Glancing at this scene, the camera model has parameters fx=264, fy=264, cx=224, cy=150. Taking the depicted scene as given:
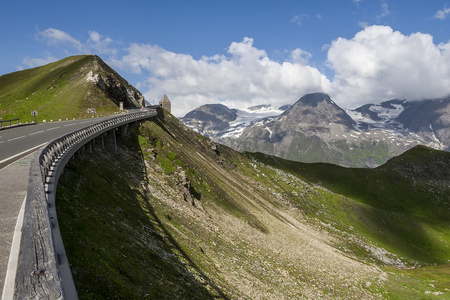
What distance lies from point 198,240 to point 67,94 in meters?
78.6

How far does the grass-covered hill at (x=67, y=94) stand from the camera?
78.1 meters

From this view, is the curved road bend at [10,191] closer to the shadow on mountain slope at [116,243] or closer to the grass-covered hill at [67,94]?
the shadow on mountain slope at [116,243]

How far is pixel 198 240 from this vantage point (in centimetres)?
2855

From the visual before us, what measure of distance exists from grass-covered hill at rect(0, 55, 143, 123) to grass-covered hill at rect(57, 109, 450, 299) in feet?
111

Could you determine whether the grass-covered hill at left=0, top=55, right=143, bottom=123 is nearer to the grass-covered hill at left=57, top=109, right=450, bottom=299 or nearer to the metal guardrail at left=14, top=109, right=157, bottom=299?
the grass-covered hill at left=57, top=109, right=450, bottom=299

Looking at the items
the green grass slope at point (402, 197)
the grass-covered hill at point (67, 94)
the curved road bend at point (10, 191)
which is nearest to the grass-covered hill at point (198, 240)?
the green grass slope at point (402, 197)

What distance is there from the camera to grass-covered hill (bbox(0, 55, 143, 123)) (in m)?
78.1

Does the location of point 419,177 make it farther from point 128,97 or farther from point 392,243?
point 128,97

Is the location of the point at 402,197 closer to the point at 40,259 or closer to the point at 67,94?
the point at 67,94

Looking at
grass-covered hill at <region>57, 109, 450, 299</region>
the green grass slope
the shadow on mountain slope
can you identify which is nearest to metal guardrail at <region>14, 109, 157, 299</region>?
the shadow on mountain slope

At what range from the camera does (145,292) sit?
1430 cm

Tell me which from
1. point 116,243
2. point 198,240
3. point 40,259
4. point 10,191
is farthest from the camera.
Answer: point 198,240

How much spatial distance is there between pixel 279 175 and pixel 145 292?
99543 mm

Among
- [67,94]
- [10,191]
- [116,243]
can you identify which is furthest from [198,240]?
[67,94]
